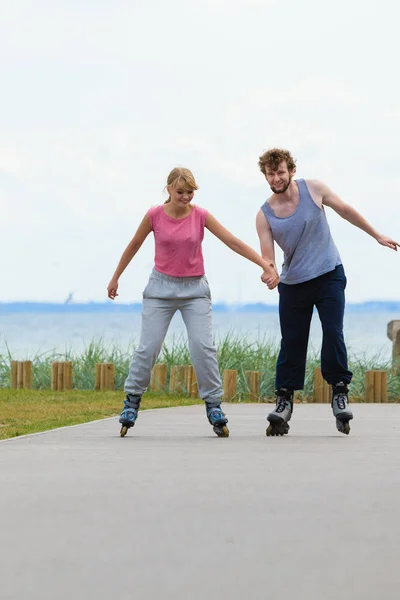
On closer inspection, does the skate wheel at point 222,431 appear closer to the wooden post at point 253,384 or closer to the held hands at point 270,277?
the held hands at point 270,277

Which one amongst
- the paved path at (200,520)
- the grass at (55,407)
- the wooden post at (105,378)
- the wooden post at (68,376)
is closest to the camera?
the paved path at (200,520)

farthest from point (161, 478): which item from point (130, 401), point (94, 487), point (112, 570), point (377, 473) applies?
point (130, 401)

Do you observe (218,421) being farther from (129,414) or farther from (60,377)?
(60,377)

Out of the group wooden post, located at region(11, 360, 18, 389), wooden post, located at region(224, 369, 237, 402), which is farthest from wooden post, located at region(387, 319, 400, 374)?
wooden post, located at region(11, 360, 18, 389)

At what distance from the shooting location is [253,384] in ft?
50.1

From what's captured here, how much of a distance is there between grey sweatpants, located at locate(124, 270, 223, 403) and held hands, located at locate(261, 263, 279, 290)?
542 mm

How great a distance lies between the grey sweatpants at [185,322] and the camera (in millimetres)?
9094

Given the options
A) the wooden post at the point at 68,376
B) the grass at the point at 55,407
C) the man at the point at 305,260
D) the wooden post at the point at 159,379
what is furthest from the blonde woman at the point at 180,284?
the wooden post at the point at 68,376

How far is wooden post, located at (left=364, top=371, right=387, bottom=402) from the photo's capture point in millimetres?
15141

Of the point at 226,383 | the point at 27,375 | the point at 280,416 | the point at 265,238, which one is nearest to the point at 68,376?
the point at 27,375

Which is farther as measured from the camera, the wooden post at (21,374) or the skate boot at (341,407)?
the wooden post at (21,374)

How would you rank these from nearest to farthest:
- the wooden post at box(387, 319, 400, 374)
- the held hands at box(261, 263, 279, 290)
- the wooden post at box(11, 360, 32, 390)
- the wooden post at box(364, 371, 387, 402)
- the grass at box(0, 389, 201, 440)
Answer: the held hands at box(261, 263, 279, 290) < the grass at box(0, 389, 201, 440) < the wooden post at box(364, 371, 387, 402) < the wooden post at box(11, 360, 32, 390) < the wooden post at box(387, 319, 400, 374)

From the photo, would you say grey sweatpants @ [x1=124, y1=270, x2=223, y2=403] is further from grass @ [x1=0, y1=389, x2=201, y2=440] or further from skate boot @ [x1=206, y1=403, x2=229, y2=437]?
grass @ [x1=0, y1=389, x2=201, y2=440]

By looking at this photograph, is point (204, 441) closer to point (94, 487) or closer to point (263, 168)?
point (263, 168)
